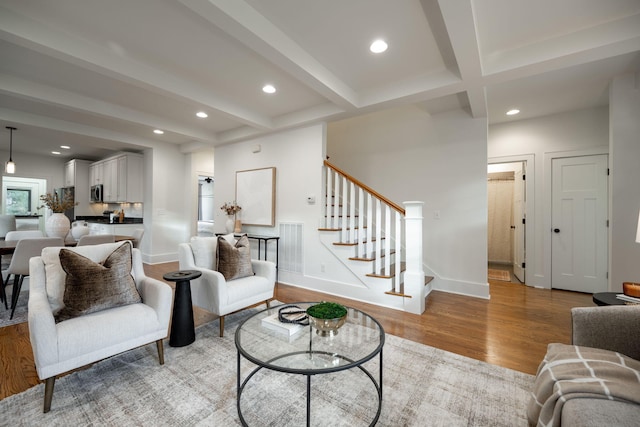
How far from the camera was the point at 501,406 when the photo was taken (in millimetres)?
1591

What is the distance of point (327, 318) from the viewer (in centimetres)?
155

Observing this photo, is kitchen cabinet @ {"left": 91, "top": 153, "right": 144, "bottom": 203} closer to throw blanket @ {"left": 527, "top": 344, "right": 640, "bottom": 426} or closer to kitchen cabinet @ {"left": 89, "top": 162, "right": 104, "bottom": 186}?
kitchen cabinet @ {"left": 89, "top": 162, "right": 104, "bottom": 186}

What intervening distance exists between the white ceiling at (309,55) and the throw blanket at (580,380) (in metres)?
2.14

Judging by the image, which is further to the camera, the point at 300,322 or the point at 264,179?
the point at 264,179

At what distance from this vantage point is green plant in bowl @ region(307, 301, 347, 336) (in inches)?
61.4

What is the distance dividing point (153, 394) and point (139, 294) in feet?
2.56

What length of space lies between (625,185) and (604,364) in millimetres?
2450

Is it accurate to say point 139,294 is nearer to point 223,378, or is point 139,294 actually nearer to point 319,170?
point 223,378

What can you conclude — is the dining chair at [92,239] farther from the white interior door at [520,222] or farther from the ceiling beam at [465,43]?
the white interior door at [520,222]

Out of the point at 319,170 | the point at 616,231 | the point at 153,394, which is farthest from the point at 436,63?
the point at 153,394

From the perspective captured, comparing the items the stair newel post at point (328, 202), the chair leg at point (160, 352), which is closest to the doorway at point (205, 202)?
the stair newel post at point (328, 202)

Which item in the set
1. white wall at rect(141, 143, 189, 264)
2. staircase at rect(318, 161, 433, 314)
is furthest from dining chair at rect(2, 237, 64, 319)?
staircase at rect(318, 161, 433, 314)

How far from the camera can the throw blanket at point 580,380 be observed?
104 cm

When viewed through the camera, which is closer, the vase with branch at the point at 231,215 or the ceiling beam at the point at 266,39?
the ceiling beam at the point at 266,39
